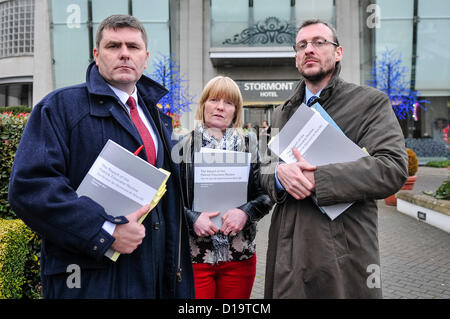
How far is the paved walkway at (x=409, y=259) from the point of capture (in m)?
4.18

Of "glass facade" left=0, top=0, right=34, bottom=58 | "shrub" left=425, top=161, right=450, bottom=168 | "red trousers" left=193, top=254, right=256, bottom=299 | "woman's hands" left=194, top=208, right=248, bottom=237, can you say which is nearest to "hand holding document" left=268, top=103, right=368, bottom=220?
"woman's hands" left=194, top=208, right=248, bottom=237

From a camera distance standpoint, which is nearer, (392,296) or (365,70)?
(392,296)

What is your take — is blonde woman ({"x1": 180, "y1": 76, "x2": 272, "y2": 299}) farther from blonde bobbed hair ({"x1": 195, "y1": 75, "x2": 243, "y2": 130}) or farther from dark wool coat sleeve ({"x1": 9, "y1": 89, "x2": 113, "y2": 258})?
Result: dark wool coat sleeve ({"x1": 9, "y1": 89, "x2": 113, "y2": 258})

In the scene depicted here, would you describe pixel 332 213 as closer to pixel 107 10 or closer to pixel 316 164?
pixel 316 164

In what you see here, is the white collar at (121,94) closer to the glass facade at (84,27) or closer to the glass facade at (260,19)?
the glass facade at (84,27)

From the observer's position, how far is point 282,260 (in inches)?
74.0

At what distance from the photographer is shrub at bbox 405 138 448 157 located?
19500mm

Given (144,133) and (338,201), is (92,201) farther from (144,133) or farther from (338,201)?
(338,201)

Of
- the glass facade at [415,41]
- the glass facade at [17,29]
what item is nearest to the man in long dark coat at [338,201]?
the glass facade at [415,41]
